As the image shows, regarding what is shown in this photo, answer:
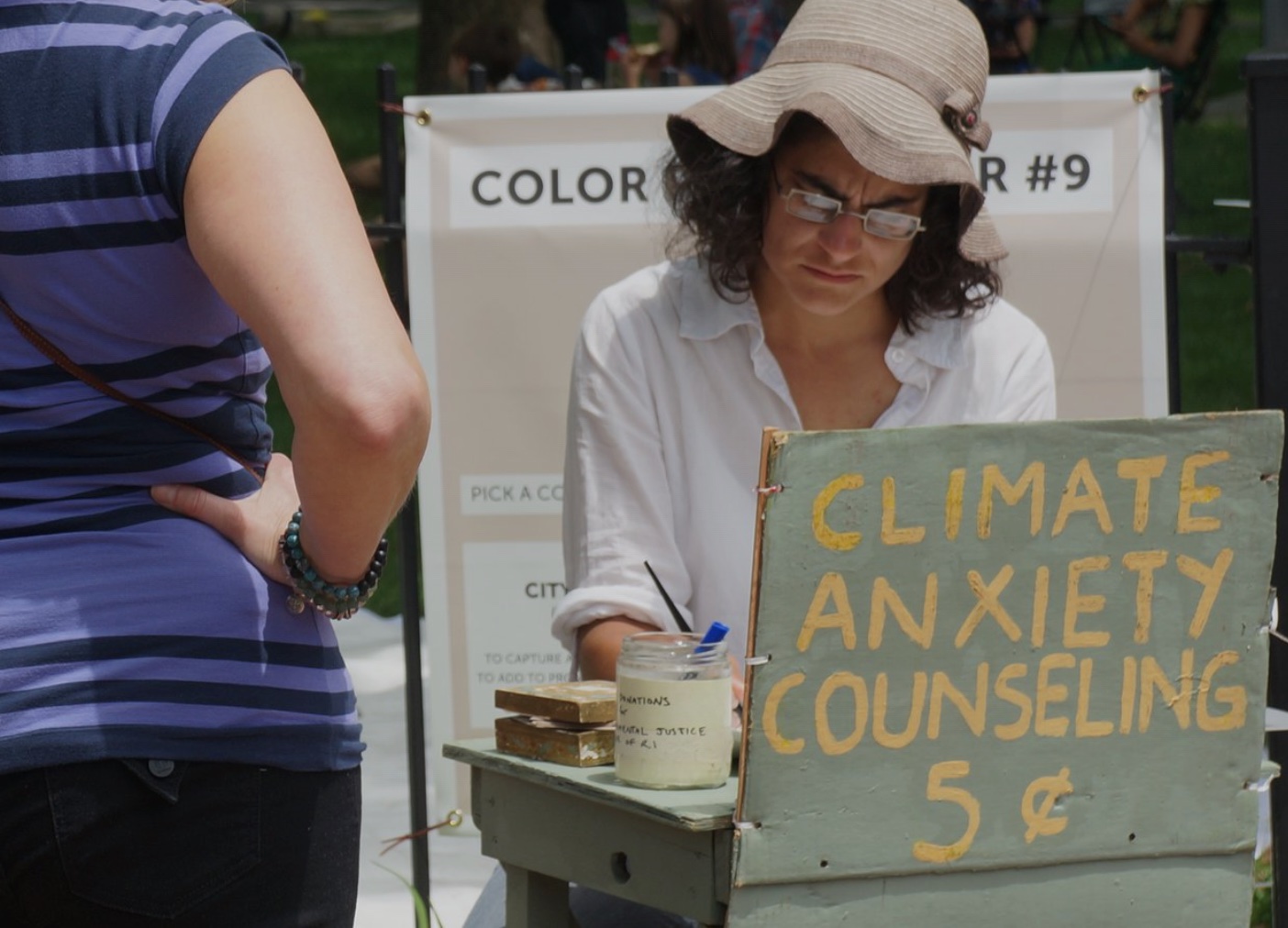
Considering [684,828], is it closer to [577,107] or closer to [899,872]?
[899,872]

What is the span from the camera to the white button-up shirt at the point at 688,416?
237 centimetres

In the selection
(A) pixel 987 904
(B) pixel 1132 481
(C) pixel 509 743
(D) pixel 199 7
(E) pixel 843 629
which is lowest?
(A) pixel 987 904

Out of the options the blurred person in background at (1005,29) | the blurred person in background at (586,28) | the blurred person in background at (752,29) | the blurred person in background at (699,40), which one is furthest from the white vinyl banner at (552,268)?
the blurred person in background at (586,28)

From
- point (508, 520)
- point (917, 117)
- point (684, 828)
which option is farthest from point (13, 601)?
point (508, 520)

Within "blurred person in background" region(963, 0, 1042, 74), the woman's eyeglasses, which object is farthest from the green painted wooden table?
"blurred person in background" region(963, 0, 1042, 74)

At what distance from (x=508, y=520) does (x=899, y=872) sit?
149 cm

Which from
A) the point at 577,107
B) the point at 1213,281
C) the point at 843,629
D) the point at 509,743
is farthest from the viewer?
the point at 1213,281

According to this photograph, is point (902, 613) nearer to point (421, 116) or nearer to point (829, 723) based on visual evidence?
point (829, 723)

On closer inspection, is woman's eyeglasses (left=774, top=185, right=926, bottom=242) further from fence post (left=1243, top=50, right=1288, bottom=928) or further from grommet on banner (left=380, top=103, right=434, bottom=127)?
grommet on banner (left=380, top=103, right=434, bottom=127)

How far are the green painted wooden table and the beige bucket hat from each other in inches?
34.6

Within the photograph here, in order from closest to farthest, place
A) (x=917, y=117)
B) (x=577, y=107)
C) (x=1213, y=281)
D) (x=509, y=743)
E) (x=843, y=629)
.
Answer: (x=843, y=629) < (x=509, y=743) < (x=917, y=117) < (x=577, y=107) < (x=1213, y=281)

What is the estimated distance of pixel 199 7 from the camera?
4.52ft

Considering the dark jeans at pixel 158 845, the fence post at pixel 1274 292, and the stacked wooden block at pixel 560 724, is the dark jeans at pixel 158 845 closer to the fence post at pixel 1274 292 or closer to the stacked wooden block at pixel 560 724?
the stacked wooden block at pixel 560 724

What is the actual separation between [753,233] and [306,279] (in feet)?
4.20
